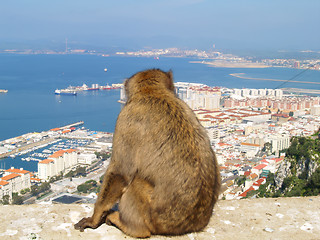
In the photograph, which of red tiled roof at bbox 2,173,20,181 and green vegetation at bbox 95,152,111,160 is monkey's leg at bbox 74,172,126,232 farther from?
green vegetation at bbox 95,152,111,160

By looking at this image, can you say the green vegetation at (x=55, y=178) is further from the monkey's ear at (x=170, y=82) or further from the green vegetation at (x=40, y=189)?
the monkey's ear at (x=170, y=82)

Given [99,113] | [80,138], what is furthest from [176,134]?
[99,113]

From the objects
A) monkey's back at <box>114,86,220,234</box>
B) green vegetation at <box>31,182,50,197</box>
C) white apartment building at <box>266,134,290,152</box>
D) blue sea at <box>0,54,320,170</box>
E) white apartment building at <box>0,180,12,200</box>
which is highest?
monkey's back at <box>114,86,220,234</box>

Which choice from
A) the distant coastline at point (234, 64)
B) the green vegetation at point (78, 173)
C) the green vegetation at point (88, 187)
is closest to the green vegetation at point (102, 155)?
the green vegetation at point (78, 173)

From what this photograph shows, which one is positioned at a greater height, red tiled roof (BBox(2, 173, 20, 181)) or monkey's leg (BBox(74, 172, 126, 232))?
monkey's leg (BBox(74, 172, 126, 232))

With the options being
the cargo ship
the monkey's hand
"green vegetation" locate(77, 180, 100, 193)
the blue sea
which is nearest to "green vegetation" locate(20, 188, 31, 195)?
"green vegetation" locate(77, 180, 100, 193)

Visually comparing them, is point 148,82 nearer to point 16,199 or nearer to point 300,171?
point 300,171

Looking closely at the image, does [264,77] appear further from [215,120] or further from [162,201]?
[162,201]

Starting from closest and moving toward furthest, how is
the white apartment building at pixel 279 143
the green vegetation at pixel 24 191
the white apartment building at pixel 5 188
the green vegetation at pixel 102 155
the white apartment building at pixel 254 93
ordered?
the white apartment building at pixel 5 188 → the green vegetation at pixel 24 191 → the green vegetation at pixel 102 155 → the white apartment building at pixel 279 143 → the white apartment building at pixel 254 93
